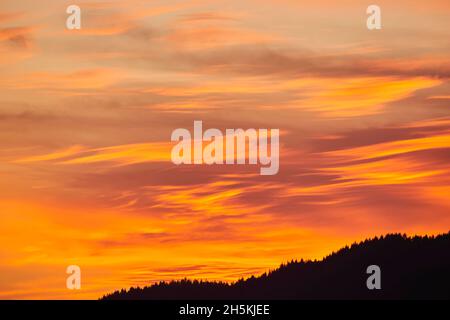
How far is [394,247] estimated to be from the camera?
2960 inches

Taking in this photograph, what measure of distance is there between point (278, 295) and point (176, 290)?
1779 centimetres

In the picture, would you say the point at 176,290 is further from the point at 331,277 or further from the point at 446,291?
the point at 446,291

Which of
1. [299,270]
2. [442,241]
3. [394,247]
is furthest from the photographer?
[442,241]

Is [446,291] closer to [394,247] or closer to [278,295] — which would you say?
[394,247]

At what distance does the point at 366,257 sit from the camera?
7850 centimetres

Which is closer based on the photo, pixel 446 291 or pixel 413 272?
pixel 446 291
